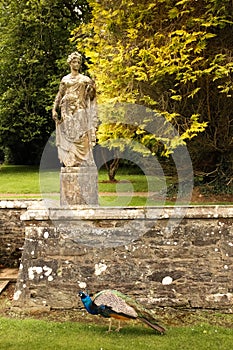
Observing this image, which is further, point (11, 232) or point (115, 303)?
point (11, 232)

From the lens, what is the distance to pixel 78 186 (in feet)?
24.8

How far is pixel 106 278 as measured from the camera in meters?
5.84

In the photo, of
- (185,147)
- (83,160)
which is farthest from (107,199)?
(83,160)

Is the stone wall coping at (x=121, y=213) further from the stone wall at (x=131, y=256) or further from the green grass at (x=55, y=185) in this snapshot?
the green grass at (x=55, y=185)

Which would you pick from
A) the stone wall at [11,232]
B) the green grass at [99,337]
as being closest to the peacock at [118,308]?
the green grass at [99,337]

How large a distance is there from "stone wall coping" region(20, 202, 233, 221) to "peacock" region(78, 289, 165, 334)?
1.24m

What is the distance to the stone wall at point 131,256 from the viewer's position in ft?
19.1

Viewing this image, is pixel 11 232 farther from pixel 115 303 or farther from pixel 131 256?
pixel 115 303

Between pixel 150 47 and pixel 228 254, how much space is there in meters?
8.13

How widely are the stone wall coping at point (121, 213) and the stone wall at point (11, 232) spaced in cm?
275

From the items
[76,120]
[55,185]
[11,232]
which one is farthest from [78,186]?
[55,185]

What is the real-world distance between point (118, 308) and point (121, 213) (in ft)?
4.76

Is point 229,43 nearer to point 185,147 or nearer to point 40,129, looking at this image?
point 185,147

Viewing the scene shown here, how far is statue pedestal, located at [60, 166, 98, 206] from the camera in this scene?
7.57 metres
